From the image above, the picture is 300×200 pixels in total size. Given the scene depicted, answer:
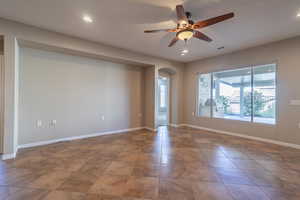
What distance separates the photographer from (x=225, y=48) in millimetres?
4305

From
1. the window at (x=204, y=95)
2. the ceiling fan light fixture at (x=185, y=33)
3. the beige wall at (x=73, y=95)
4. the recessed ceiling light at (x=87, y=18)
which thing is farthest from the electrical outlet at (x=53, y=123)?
the window at (x=204, y=95)

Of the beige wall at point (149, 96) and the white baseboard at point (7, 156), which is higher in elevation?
the beige wall at point (149, 96)

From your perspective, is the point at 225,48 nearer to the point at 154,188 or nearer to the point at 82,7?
the point at 82,7

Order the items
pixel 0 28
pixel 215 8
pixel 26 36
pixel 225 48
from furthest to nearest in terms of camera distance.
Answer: pixel 225 48, pixel 26 36, pixel 0 28, pixel 215 8

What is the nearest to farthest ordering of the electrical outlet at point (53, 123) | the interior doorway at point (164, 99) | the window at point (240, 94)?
1. the electrical outlet at point (53, 123)
2. the window at point (240, 94)
3. the interior doorway at point (164, 99)

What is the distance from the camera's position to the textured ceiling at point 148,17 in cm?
230

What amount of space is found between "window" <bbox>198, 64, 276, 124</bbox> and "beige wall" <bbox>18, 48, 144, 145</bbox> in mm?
2663


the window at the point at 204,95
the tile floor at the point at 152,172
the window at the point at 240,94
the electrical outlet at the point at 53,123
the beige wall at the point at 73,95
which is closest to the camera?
the tile floor at the point at 152,172

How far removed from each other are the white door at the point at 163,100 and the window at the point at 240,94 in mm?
1379

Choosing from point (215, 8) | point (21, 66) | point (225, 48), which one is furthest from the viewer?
point (225, 48)

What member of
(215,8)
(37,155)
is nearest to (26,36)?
(37,155)

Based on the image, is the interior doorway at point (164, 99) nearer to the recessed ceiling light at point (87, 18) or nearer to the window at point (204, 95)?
the window at point (204, 95)

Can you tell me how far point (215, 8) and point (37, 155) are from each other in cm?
439

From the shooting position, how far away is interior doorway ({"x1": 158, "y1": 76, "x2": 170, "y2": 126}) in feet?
20.7
